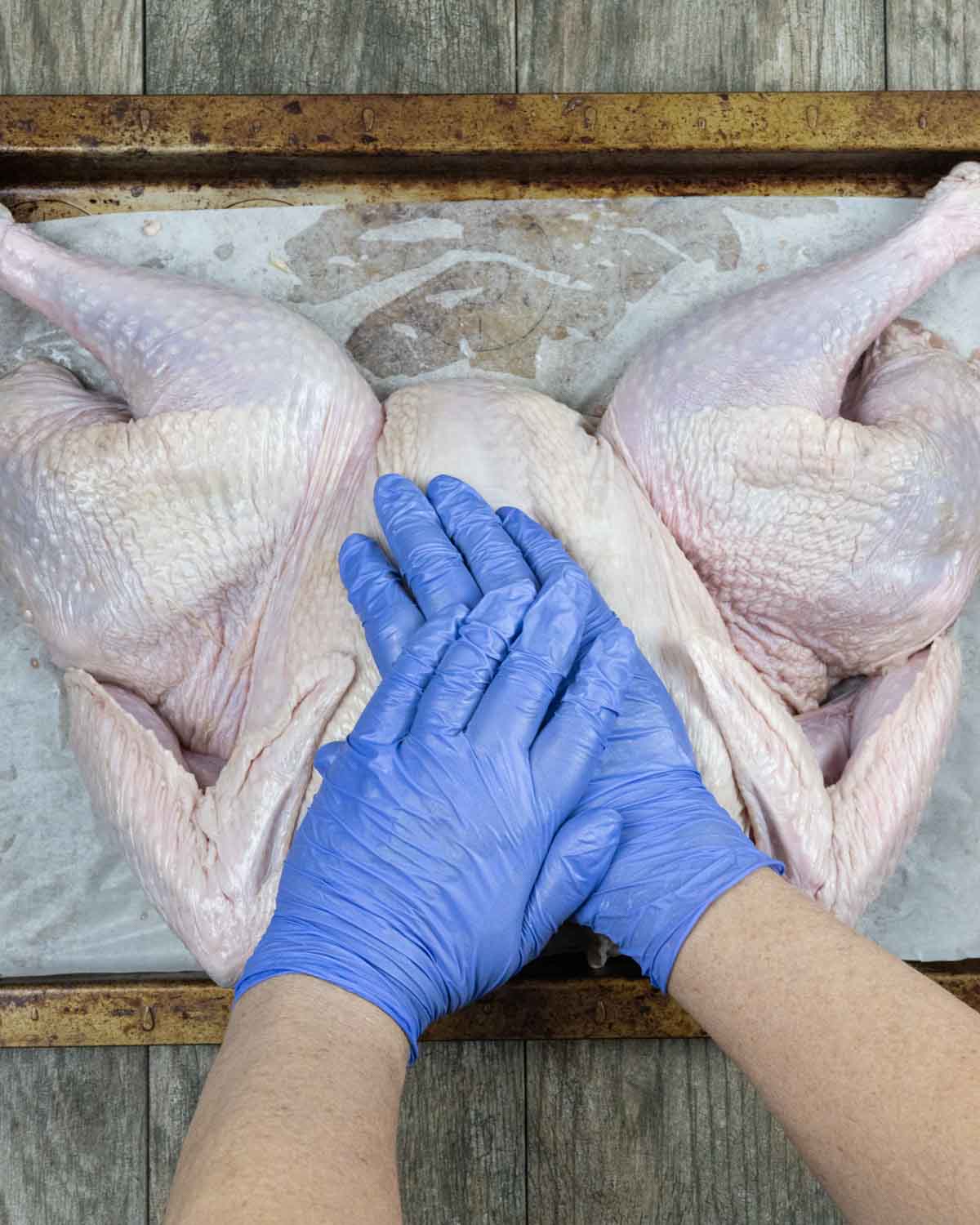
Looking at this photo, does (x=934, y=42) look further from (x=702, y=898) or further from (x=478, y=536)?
(x=702, y=898)

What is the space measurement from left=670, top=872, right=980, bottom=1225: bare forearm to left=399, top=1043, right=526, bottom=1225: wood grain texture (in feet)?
1.73

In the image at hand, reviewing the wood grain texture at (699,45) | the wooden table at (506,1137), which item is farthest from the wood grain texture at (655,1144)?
the wood grain texture at (699,45)

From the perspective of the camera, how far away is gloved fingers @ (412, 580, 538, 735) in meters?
0.91

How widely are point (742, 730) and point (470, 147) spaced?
76 cm

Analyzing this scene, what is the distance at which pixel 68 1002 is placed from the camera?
116 cm


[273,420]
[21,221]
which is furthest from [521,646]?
[21,221]

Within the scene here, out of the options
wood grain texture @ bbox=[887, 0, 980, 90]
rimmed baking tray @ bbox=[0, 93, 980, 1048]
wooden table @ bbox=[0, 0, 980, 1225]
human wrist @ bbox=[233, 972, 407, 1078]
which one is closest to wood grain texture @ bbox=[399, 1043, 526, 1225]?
wooden table @ bbox=[0, 0, 980, 1225]

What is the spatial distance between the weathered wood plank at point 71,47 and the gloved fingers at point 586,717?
101cm

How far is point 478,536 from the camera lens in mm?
1003

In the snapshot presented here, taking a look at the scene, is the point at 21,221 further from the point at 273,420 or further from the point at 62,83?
the point at 273,420

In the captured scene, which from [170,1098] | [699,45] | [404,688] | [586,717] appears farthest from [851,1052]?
[699,45]

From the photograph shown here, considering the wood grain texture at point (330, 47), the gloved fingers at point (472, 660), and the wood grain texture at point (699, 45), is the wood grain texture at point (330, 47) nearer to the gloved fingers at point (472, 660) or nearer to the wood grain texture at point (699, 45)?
the wood grain texture at point (699, 45)

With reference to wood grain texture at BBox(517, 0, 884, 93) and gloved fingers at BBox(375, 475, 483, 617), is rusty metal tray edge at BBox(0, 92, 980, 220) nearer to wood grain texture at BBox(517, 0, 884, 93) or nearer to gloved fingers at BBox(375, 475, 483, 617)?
wood grain texture at BBox(517, 0, 884, 93)

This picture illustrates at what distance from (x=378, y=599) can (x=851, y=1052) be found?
550 millimetres
